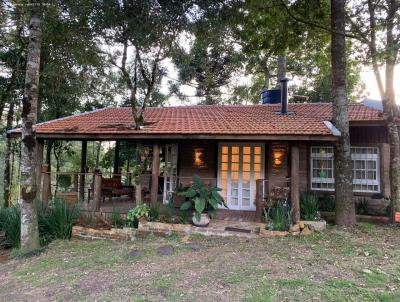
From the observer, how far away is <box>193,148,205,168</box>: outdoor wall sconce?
10.1 m

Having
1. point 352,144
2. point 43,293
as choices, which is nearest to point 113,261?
point 43,293

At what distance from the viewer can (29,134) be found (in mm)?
6414

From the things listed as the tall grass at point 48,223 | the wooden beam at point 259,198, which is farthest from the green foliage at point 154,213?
the wooden beam at point 259,198

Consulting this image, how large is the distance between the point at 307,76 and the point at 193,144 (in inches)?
495

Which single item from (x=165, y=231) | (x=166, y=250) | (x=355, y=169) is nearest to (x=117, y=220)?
(x=165, y=231)

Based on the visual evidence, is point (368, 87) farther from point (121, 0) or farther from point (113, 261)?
point (113, 261)

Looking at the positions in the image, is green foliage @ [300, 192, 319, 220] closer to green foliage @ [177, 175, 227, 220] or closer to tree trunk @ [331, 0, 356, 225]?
tree trunk @ [331, 0, 356, 225]

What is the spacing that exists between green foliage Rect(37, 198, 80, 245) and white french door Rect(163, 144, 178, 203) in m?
3.36

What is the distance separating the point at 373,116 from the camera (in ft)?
30.6

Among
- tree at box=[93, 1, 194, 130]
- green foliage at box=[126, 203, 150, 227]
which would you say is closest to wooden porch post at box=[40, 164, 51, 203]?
green foliage at box=[126, 203, 150, 227]

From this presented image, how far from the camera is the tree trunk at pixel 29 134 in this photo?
6391 mm

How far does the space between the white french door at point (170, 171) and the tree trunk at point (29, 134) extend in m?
4.44

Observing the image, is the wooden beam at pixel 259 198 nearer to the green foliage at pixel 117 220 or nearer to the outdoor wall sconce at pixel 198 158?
the outdoor wall sconce at pixel 198 158

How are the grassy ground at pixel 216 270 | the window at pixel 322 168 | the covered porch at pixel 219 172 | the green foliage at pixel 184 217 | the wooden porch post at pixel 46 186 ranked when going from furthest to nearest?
1. the window at pixel 322 168
2. the covered porch at pixel 219 172
3. the wooden porch post at pixel 46 186
4. the green foliage at pixel 184 217
5. the grassy ground at pixel 216 270
